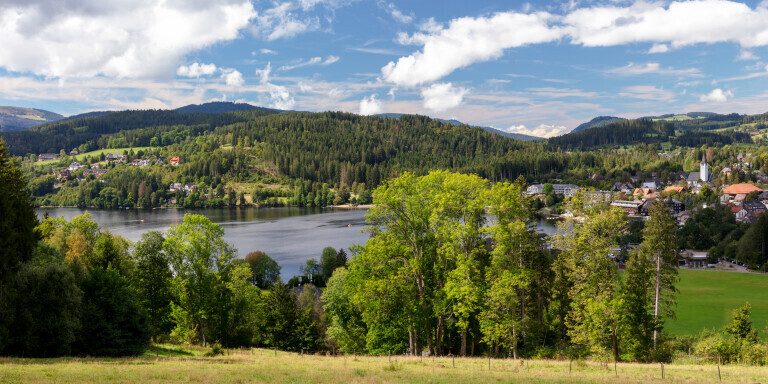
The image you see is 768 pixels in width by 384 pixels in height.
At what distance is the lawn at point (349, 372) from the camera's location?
13987 millimetres

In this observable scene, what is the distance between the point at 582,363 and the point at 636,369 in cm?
199

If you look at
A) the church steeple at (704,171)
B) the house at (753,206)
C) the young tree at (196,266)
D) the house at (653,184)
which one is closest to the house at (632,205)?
the house at (753,206)

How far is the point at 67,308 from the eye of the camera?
21.0 metres

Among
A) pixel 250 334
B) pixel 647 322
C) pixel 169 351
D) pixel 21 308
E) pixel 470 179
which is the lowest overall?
pixel 250 334

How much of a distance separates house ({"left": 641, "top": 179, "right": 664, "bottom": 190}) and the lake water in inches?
2903

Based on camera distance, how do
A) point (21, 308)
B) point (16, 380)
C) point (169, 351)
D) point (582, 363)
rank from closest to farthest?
point (16, 380) < point (582, 363) < point (21, 308) < point (169, 351)

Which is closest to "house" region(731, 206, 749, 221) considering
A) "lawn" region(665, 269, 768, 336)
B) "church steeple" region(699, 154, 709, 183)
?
"lawn" region(665, 269, 768, 336)

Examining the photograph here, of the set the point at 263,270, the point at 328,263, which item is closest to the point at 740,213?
the point at 328,263

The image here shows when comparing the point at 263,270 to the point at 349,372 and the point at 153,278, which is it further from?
the point at 349,372

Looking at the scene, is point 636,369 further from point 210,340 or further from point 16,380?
point 210,340

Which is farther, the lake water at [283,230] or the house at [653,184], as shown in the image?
the house at [653,184]

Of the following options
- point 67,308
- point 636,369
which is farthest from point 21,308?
point 636,369

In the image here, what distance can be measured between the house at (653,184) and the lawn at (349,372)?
173326 mm

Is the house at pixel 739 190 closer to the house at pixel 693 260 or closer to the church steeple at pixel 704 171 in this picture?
the church steeple at pixel 704 171
